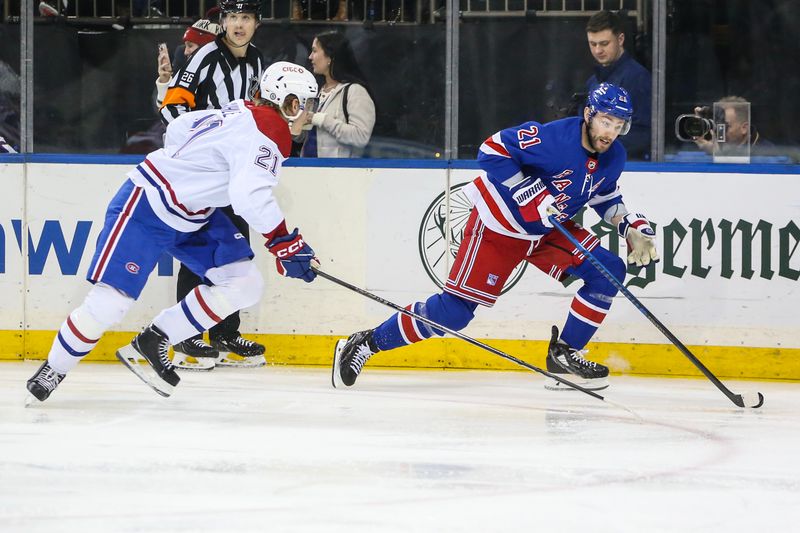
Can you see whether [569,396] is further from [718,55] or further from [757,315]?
[718,55]

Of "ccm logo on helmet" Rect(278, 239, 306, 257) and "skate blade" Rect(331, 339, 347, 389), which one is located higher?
"ccm logo on helmet" Rect(278, 239, 306, 257)

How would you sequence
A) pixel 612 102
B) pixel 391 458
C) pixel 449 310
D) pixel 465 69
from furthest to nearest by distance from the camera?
1. pixel 465 69
2. pixel 449 310
3. pixel 612 102
4. pixel 391 458

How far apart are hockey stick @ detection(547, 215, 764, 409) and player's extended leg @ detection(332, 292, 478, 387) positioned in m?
0.42

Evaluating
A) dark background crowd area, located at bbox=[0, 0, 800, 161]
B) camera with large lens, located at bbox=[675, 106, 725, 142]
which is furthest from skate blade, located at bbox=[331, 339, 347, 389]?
camera with large lens, located at bbox=[675, 106, 725, 142]

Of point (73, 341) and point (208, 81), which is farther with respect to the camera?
point (208, 81)

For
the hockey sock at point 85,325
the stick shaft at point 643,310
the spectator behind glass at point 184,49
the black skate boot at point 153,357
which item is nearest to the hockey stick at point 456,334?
the stick shaft at point 643,310

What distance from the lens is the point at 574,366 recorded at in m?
4.43

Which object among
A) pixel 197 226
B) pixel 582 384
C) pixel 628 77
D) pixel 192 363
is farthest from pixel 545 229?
pixel 192 363

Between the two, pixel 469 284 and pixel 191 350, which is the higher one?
pixel 469 284

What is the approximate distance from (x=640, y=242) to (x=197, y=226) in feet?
4.76

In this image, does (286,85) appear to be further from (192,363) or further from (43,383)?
(192,363)

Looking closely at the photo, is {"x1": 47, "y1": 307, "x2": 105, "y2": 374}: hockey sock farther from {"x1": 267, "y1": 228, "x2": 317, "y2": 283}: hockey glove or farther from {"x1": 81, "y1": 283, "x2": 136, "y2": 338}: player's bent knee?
{"x1": 267, "y1": 228, "x2": 317, "y2": 283}: hockey glove

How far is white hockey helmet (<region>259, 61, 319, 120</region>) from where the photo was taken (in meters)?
3.95

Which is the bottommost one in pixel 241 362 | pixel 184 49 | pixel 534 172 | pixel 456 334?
pixel 241 362
